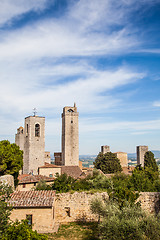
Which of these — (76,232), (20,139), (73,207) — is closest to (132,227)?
(76,232)

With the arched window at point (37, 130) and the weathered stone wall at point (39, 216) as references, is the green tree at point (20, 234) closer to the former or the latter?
the weathered stone wall at point (39, 216)

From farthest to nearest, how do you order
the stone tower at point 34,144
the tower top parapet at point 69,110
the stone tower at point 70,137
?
the tower top parapet at point 69,110
the stone tower at point 70,137
the stone tower at point 34,144

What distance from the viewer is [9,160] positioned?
27.1 m

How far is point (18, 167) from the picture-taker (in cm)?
2789

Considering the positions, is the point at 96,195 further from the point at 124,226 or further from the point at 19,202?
the point at 124,226

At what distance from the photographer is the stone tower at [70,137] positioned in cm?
5694

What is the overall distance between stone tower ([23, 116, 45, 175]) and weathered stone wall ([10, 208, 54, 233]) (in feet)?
100

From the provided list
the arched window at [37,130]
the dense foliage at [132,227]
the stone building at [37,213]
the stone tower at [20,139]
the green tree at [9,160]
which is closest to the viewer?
the dense foliage at [132,227]

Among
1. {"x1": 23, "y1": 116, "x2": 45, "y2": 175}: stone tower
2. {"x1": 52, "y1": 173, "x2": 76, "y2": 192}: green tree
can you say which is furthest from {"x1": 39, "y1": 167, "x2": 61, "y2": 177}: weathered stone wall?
{"x1": 52, "y1": 173, "x2": 76, "y2": 192}: green tree

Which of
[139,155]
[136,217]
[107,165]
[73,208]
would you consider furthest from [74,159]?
[136,217]

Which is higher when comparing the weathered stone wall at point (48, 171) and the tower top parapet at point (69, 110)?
the tower top parapet at point (69, 110)

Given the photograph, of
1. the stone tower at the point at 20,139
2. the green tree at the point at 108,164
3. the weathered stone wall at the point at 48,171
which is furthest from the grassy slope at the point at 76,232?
the stone tower at the point at 20,139

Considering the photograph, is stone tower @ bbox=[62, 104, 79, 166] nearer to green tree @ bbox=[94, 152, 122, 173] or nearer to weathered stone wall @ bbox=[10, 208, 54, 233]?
green tree @ bbox=[94, 152, 122, 173]

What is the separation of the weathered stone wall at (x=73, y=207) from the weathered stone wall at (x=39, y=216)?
2.04 meters
